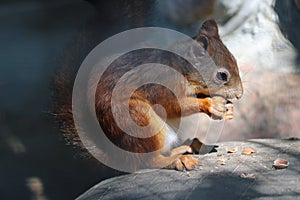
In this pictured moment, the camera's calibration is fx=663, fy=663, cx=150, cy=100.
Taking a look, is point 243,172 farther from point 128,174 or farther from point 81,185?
point 81,185

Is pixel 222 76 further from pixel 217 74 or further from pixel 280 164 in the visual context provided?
pixel 280 164

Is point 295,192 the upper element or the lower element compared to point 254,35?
lower

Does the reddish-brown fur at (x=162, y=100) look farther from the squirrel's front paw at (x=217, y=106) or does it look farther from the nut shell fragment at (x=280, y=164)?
the nut shell fragment at (x=280, y=164)

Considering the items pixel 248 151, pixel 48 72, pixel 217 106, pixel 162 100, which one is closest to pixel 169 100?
pixel 162 100

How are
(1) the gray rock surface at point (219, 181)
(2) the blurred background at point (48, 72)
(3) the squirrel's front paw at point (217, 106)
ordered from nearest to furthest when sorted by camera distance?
(1) the gray rock surface at point (219, 181) → (3) the squirrel's front paw at point (217, 106) → (2) the blurred background at point (48, 72)

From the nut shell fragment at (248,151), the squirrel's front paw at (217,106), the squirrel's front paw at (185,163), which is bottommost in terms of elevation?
the nut shell fragment at (248,151)

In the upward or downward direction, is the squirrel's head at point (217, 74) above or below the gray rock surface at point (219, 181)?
above

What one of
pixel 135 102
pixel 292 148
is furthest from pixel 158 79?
pixel 292 148

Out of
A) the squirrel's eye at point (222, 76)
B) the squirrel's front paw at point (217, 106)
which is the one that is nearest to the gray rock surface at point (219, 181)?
the squirrel's front paw at point (217, 106)

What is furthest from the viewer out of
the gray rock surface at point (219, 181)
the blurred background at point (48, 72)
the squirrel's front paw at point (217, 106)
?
the blurred background at point (48, 72)
